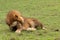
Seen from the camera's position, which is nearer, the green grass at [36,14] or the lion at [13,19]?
the green grass at [36,14]

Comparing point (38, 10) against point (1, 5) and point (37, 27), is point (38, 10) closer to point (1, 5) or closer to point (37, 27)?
Result: point (1, 5)

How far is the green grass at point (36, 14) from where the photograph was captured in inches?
328

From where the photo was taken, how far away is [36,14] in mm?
13492

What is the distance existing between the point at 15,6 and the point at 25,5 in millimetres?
564

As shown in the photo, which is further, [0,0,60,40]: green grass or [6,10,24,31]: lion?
[6,10,24,31]: lion

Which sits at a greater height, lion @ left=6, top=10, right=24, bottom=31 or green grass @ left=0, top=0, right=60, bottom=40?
lion @ left=6, top=10, right=24, bottom=31

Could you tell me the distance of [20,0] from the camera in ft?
60.1

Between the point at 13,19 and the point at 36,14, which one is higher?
the point at 13,19

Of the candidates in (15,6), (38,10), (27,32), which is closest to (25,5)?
(15,6)

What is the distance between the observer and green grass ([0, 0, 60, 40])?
832 cm

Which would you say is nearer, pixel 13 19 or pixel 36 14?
pixel 13 19

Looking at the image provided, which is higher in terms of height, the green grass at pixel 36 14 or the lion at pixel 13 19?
the lion at pixel 13 19

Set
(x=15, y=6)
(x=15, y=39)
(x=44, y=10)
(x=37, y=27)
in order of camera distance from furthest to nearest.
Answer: (x=15, y=6) → (x=44, y=10) → (x=37, y=27) → (x=15, y=39)

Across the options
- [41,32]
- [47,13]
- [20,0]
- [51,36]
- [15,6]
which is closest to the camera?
[51,36]
